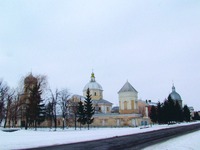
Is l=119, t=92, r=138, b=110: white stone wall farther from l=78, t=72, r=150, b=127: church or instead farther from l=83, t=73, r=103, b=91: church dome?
l=83, t=73, r=103, b=91: church dome

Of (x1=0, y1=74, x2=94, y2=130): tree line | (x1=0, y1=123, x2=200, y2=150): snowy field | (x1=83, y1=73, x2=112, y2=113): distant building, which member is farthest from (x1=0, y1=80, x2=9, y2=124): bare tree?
(x1=83, y1=73, x2=112, y2=113): distant building

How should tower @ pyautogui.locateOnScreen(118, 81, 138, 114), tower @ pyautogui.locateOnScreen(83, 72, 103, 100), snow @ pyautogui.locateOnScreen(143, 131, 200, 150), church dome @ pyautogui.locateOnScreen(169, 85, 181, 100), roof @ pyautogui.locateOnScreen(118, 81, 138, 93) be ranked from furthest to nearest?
church dome @ pyautogui.locateOnScreen(169, 85, 181, 100) < tower @ pyautogui.locateOnScreen(83, 72, 103, 100) < roof @ pyautogui.locateOnScreen(118, 81, 138, 93) < tower @ pyautogui.locateOnScreen(118, 81, 138, 114) < snow @ pyautogui.locateOnScreen(143, 131, 200, 150)

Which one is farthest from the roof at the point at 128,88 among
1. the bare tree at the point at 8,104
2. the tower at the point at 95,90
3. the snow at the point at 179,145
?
the snow at the point at 179,145

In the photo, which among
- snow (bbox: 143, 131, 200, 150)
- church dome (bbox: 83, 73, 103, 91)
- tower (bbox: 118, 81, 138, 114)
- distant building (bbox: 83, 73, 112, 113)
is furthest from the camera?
church dome (bbox: 83, 73, 103, 91)


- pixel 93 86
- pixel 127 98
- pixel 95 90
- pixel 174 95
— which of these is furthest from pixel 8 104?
pixel 174 95

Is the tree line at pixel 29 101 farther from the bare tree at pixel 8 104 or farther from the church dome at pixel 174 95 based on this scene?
the church dome at pixel 174 95

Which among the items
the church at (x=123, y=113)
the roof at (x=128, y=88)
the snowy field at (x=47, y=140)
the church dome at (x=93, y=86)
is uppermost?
the church dome at (x=93, y=86)

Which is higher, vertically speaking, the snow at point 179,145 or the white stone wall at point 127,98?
the white stone wall at point 127,98

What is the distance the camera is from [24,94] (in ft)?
156

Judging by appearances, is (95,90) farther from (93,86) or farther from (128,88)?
(128,88)

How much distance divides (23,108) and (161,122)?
45.7 m

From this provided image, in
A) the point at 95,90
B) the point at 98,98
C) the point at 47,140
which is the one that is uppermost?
the point at 95,90

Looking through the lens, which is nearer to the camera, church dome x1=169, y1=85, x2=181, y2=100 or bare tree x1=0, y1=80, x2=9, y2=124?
bare tree x1=0, y1=80, x2=9, y2=124

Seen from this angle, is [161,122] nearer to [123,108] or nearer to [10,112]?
[123,108]
